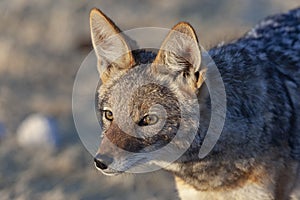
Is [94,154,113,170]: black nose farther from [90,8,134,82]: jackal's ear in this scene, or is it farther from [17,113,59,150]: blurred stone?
[17,113,59,150]: blurred stone

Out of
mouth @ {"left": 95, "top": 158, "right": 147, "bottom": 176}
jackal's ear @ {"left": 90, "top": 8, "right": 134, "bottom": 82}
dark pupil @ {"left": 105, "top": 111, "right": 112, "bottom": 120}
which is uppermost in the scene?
jackal's ear @ {"left": 90, "top": 8, "right": 134, "bottom": 82}

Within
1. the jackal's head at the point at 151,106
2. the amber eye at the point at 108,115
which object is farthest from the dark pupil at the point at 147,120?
the amber eye at the point at 108,115

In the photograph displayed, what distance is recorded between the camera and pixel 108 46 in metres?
4.68

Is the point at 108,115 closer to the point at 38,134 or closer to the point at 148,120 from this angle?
the point at 148,120

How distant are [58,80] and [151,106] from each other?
417 cm

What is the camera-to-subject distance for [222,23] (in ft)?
29.8

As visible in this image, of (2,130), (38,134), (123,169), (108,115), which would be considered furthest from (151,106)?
(2,130)

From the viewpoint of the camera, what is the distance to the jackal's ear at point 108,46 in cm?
455

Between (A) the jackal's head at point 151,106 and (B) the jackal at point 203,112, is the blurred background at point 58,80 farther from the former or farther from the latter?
(A) the jackal's head at point 151,106

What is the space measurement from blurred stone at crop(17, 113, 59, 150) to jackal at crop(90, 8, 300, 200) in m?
2.20

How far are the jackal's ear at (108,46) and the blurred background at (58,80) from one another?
1241 millimetres

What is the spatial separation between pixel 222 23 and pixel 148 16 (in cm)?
106

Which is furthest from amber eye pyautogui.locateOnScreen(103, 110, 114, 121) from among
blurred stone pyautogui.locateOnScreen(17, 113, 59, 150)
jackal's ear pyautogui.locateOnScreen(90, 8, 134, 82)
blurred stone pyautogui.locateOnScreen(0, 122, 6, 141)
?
blurred stone pyautogui.locateOnScreen(0, 122, 6, 141)

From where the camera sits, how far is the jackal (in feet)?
14.0
